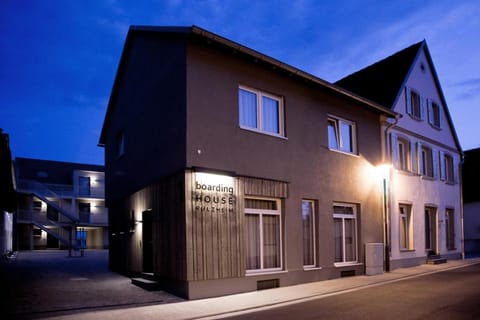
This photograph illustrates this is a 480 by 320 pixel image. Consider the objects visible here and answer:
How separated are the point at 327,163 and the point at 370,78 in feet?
29.4

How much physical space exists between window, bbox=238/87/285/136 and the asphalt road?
4.97 m

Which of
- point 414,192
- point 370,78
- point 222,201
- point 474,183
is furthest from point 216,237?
point 474,183

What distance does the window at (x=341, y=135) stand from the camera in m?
15.1

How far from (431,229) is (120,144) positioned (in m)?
15.0

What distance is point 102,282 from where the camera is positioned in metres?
13.9

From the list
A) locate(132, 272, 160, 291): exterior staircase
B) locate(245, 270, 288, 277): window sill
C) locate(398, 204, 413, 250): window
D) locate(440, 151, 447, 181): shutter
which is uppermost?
locate(440, 151, 447, 181): shutter

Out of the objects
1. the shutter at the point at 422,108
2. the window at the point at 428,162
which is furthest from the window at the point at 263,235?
the window at the point at 428,162

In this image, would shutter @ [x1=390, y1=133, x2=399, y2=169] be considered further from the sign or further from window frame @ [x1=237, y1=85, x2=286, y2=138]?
the sign

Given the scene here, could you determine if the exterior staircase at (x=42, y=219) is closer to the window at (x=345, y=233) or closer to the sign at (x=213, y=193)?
the window at (x=345, y=233)

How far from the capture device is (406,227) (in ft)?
62.0

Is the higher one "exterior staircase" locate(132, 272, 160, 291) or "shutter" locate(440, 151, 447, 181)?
"shutter" locate(440, 151, 447, 181)

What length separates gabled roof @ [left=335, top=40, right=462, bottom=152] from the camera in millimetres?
18984

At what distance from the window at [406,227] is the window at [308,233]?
650 cm

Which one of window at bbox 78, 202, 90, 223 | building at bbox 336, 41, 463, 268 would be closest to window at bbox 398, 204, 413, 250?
building at bbox 336, 41, 463, 268
